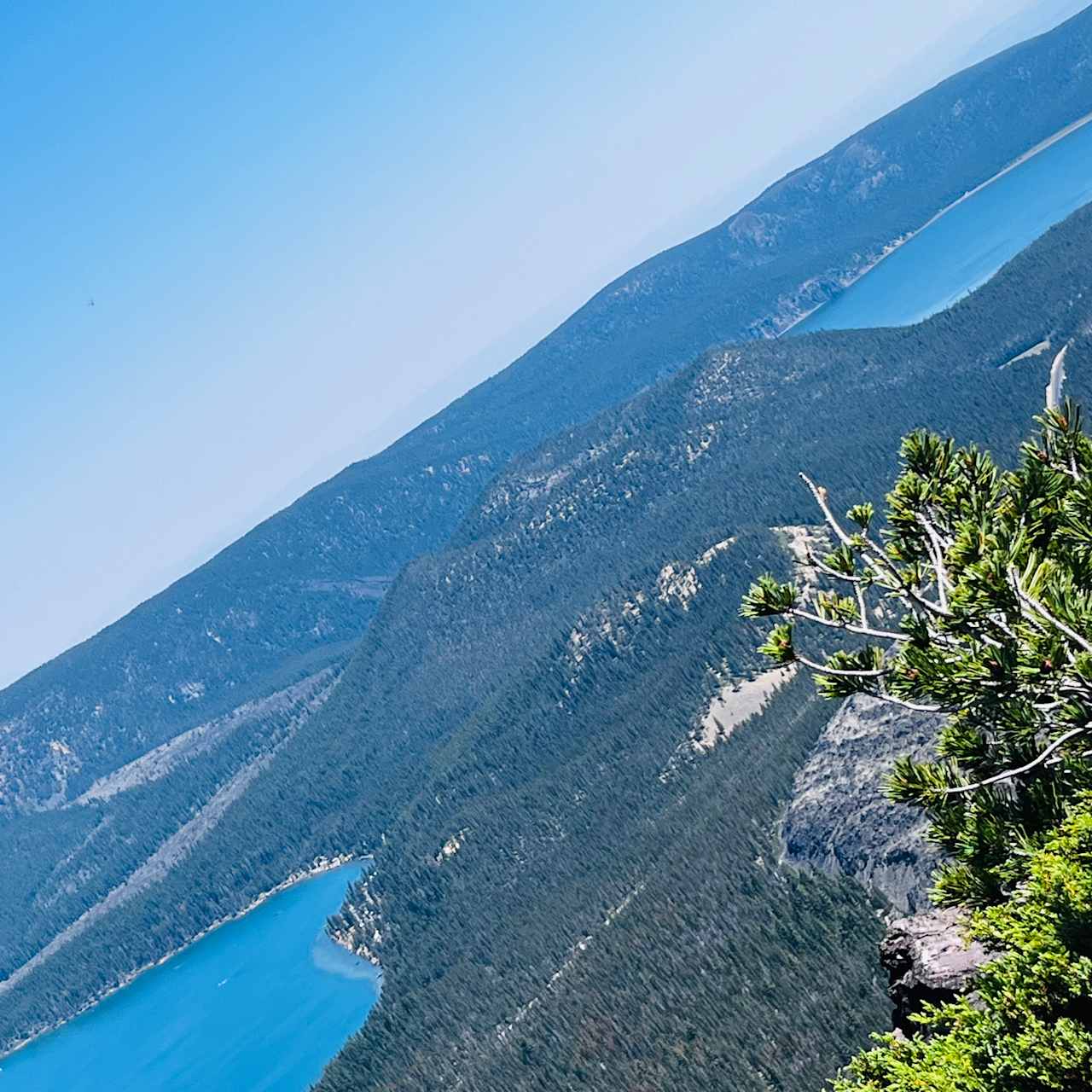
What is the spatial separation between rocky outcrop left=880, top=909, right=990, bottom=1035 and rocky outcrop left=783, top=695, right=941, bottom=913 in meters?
72.5

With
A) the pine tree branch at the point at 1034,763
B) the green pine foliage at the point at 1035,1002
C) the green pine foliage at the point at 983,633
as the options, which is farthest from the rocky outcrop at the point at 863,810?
the pine tree branch at the point at 1034,763

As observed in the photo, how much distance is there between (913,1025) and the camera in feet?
83.7

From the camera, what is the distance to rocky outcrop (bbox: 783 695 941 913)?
101750mm

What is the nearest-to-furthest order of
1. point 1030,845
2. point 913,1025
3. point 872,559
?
point 1030,845
point 872,559
point 913,1025

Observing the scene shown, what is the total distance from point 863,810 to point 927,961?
90.9 meters

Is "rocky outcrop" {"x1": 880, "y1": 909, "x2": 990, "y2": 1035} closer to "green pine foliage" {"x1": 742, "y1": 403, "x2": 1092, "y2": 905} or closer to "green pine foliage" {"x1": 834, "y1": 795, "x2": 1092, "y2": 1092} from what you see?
"green pine foliage" {"x1": 742, "y1": 403, "x2": 1092, "y2": 905}

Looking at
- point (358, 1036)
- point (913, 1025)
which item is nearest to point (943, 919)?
point (913, 1025)

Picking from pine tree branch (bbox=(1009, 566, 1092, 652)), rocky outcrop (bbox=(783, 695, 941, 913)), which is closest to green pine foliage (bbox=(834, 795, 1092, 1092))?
pine tree branch (bbox=(1009, 566, 1092, 652))

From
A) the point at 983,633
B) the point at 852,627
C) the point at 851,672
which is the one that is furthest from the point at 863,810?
the point at 983,633

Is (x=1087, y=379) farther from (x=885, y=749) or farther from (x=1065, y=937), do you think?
(x=1065, y=937)

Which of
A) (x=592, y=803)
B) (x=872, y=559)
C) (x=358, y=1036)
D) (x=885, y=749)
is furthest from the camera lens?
(x=592, y=803)

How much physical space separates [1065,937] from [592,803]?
171439 millimetres

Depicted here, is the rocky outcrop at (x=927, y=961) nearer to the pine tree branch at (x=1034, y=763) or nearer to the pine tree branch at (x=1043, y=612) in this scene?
the pine tree branch at (x=1034, y=763)

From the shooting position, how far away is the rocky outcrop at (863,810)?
10175 cm
